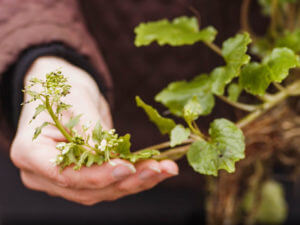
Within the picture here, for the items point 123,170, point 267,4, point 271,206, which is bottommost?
point 123,170

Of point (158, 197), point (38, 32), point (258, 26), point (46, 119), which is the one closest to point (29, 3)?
point (38, 32)

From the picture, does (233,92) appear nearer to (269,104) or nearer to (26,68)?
(269,104)

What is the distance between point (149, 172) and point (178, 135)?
4 centimetres

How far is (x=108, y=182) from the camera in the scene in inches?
11.1

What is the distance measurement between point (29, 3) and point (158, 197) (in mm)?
604

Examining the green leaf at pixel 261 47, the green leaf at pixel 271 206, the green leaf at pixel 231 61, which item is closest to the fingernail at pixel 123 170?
the green leaf at pixel 231 61

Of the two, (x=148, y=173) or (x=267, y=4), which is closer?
(x=148, y=173)

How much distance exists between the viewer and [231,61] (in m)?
0.31

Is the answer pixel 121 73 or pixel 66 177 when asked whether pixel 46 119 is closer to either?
pixel 66 177

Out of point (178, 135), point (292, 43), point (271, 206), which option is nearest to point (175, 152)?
point (178, 135)

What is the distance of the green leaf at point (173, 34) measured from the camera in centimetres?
35

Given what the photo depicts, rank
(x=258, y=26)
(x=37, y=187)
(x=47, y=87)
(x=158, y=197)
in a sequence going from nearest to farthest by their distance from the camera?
(x=47, y=87), (x=37, y=187), (x=258, y=26), (x=158, y=197)

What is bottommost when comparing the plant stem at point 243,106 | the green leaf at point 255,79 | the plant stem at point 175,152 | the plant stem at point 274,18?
the plant stem at point 175,152

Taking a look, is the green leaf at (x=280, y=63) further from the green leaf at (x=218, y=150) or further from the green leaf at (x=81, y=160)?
the green leaf at (x=81, y=160)
